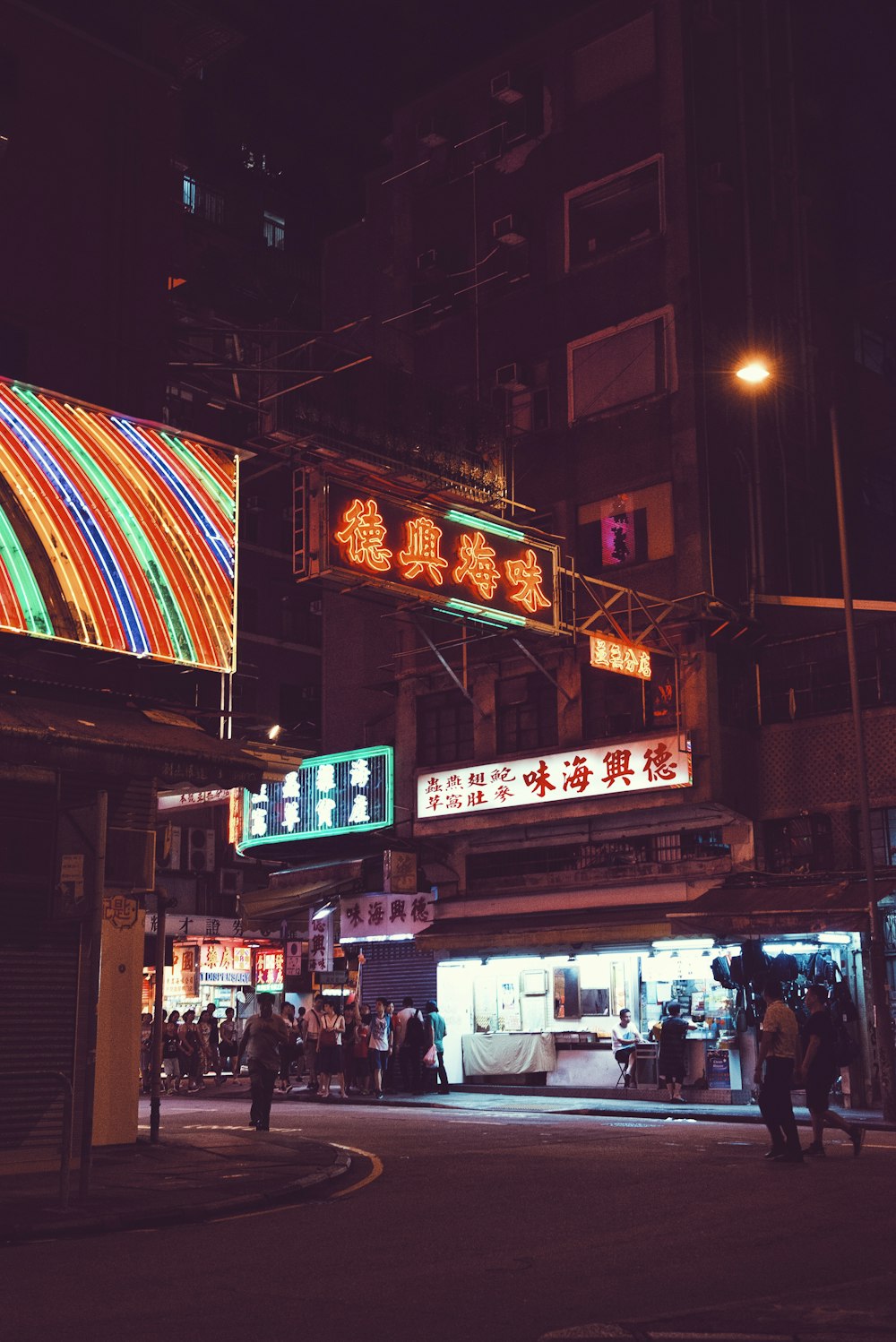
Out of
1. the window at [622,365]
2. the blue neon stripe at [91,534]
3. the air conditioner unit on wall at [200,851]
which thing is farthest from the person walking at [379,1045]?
the air conditioner unit on wall at [200,851]

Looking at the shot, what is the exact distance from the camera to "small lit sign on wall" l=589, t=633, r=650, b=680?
26.6m

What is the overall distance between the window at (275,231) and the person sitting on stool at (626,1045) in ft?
122

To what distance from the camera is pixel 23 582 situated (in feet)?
50.2

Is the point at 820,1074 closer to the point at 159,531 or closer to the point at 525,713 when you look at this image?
the point at 159,531

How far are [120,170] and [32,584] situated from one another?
20.9 feet

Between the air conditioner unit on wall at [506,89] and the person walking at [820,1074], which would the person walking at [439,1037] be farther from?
the air conditioner unit on wall at [506,89]

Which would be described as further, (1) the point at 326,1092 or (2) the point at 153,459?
(1) the point at 326,1092

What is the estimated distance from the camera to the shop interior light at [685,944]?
93.6ft

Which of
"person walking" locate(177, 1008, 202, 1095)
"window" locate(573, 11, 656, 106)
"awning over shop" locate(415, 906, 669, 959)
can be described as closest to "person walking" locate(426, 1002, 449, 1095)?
"awning over shop" locate(415, 906, 669, 959)

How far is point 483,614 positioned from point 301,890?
518 inches

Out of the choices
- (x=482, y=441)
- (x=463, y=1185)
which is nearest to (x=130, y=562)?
(x=463, y=1185)

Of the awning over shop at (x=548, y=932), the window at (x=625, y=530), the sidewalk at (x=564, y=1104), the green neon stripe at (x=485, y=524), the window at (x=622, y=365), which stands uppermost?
the window at (x=622, y=365)

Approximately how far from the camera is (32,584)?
50.5 ft

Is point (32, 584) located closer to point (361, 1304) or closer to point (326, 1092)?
point (361, 1304)
